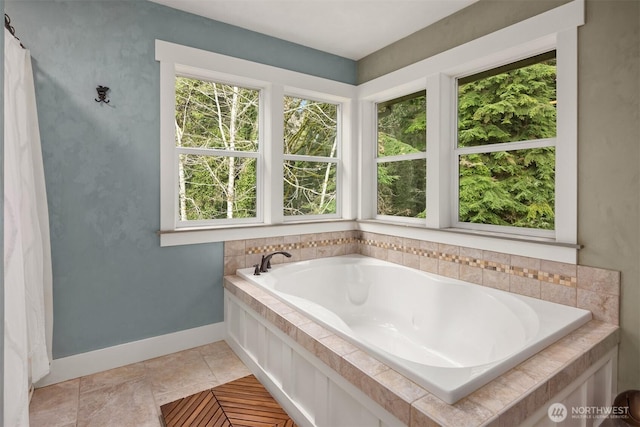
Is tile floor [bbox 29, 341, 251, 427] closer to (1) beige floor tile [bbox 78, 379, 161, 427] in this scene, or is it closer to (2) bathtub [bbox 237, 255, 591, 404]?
(1) beige floor tile [bbox 78, 379, 161, 427]

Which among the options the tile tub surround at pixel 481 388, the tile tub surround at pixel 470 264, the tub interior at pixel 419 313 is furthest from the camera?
the tub interior at pixel 419 313

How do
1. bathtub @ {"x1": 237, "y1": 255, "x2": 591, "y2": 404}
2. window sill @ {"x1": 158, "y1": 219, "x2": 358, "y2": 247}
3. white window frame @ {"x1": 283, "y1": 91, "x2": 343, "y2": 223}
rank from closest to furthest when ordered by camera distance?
bathtub @ {"x1": 237, "y1": 255, "x2": 591, "y2": 404}
window sill @ {"x1": 158, "y1": 219, "x2": 358, "y2": 247}
white window frame @ {"x1": 283, "y1": 91, "x2": 343, "y2": 223}

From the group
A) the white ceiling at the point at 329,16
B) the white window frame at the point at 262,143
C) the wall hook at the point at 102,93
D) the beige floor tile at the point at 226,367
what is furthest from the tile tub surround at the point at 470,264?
the white ceiling at the point at 329,16

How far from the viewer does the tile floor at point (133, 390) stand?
1.90 metres

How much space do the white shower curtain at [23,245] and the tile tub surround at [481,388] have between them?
1.11m

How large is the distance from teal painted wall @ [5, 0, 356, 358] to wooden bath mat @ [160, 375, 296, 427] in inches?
30.5

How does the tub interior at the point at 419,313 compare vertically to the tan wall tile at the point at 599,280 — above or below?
below

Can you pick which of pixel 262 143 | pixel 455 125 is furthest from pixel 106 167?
pixel 455 125

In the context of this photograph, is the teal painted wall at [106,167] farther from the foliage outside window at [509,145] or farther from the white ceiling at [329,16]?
the foliage outside window at [509,145]

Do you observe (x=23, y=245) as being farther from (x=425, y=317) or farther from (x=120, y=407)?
(x=425, y=317)

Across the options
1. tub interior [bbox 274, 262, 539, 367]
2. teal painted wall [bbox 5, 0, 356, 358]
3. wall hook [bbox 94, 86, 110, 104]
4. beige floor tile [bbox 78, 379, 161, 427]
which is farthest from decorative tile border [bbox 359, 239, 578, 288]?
wall hook [bbox 94, 86, 110, 104]

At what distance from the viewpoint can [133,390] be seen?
216cm

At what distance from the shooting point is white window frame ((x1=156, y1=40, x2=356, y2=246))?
99.8 inches

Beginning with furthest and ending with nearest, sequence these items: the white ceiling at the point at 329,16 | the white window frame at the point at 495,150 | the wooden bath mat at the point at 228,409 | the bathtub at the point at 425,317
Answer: the white ceiling at the point at 329,16
the white window frame at the point at 495,150
the wooden bath mat at the point at 228,409
the bathtub at the point at 425,317
